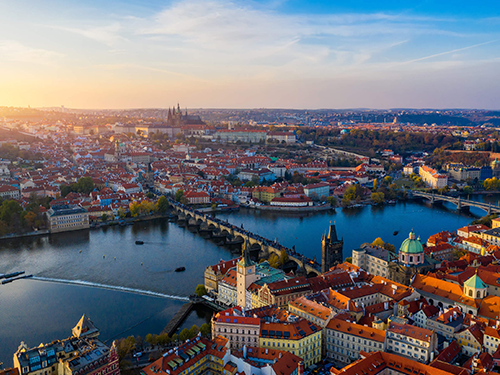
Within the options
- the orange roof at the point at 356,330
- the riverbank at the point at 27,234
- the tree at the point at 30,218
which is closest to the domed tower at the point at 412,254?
the orange roof at the point at 356,330

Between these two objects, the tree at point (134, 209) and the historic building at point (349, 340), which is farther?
the tree at point (134, 209)

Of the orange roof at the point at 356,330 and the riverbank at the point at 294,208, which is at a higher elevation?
the orange roof at the point at 356,330

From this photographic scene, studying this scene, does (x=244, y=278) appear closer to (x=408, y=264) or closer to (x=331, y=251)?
(x=331, y=251)

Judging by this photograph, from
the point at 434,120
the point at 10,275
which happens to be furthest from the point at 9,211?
the point at 434,120

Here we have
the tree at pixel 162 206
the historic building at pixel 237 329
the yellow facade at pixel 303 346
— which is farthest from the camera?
the tree at pixel 162 206

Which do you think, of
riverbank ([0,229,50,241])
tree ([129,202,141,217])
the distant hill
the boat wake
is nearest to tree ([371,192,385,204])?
tree ([129,202,141,217])

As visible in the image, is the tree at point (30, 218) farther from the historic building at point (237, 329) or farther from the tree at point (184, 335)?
the historic building at point (237, 329)

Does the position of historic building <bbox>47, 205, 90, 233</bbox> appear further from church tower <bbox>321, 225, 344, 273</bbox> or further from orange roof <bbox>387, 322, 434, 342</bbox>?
orange roof <bbox>387, 322, 434, 342</bbox>

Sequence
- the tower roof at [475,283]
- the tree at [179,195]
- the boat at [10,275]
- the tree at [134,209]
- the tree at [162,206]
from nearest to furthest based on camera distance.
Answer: the tower roof at [475,283] → the boat at [10,275] → the tree at [134,209] → the tree at [162,206] → the tree at [179,195]
